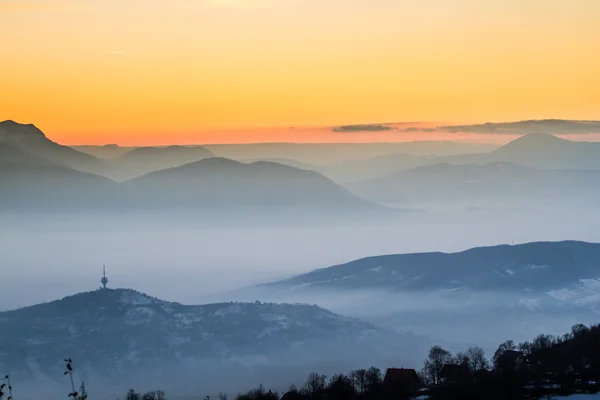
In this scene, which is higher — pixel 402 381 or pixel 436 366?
pixel 436 366

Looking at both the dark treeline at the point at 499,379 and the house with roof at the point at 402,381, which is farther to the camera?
the house with roof at the point at 402,381

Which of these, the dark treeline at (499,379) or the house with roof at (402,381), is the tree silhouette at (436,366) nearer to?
the dark treeline at (499,379)

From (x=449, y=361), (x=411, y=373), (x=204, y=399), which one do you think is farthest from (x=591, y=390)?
(x=204, y=399)

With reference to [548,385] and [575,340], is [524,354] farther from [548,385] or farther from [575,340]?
[548,385]

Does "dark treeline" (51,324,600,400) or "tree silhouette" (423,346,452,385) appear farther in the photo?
"tree silhouette" (423,346,452,385)

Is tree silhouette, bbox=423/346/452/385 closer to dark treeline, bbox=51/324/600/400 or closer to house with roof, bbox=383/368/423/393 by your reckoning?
dark treeline, bbox=51/324/600/400

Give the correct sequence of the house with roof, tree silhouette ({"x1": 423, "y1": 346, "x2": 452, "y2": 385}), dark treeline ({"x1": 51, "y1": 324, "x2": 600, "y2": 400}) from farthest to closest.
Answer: tree silhouette ({"x1": 423, "y1": 346, "x2": 452, "y2": 385})
the house with roof
dark treeline ({"x1": 51, "y1": 324, "x2": 600, "y2": 400})

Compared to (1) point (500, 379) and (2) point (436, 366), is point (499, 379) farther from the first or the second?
(2) point (436, 366)

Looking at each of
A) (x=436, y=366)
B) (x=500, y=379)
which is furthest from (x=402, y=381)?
(x=500, y=379)

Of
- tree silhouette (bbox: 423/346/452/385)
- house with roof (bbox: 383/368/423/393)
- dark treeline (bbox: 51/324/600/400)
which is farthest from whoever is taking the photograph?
tree silhouette (bbox: 423/346/452/385)

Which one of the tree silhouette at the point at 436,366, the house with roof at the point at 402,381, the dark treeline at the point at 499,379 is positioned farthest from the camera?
the tree silhouette at the point at 436,366

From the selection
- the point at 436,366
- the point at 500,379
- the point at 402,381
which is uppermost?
the point at 436,366

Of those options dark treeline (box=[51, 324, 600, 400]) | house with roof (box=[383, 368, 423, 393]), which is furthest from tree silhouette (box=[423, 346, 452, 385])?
house with roof (box=[383, 368, 423, 393])

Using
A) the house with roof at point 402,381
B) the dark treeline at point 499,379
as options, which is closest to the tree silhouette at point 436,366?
the dark treeline at point 499,379
